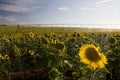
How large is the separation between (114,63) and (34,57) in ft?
11.0

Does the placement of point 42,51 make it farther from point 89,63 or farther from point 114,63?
point 89,63

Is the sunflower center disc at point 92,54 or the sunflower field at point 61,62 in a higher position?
the sunflower center disc at point 92,54

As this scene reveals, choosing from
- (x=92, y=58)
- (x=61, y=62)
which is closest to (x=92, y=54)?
(x=92, y=58)

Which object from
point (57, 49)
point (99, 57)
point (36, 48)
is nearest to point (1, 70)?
point (57, 49)

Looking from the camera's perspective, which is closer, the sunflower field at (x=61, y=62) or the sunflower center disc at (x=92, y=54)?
the sunflower center disc at (x=92, y=54)

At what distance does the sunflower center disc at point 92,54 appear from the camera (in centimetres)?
436

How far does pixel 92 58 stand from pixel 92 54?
117 millimetres

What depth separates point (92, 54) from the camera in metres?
4.48

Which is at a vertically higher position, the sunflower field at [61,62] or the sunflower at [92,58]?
the sunflower at [92,58]

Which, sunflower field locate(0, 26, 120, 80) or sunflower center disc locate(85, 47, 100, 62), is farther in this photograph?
sunflower field locate(0, 26, 120, 80)

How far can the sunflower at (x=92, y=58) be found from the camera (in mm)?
4262

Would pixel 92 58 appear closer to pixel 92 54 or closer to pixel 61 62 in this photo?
pixel 92 54

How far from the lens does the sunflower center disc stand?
4.36 m

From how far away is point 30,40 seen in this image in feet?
44.5
